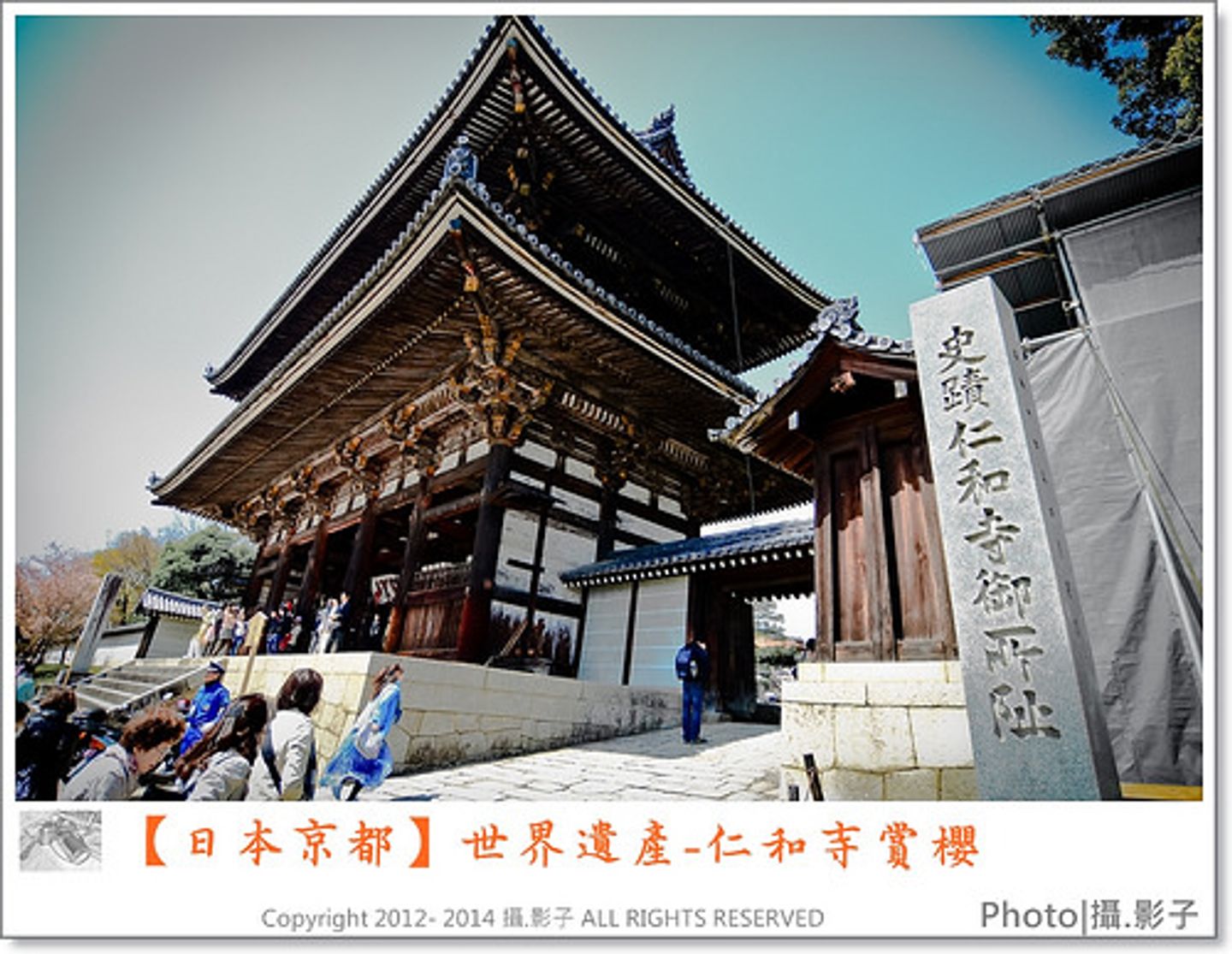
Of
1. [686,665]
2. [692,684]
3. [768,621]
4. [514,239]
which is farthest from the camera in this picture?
[768,621]

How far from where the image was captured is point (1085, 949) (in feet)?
8.04

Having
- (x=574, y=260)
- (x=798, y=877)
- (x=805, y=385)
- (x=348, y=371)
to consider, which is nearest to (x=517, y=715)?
(x=798, y=877)

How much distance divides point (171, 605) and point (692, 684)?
17.7 meters

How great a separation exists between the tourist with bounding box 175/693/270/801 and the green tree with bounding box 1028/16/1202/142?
7327 mm

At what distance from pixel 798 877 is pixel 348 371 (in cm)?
742

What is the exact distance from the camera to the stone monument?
2.36 m

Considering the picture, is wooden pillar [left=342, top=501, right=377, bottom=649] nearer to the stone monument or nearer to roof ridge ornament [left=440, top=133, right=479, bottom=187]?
roof ridge ornament [left=440, top=133, right=479, bottom=187]

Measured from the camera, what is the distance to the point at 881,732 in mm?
3348

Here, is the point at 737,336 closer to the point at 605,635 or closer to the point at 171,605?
the point at 605,635

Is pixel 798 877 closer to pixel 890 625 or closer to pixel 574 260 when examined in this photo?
pixel 890 625

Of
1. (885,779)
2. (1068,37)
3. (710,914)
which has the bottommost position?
(710,914)

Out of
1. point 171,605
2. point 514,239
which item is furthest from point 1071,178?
point 171,605

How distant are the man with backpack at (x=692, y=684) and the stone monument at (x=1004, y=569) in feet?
11.6

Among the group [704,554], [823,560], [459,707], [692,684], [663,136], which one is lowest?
[459,707]
